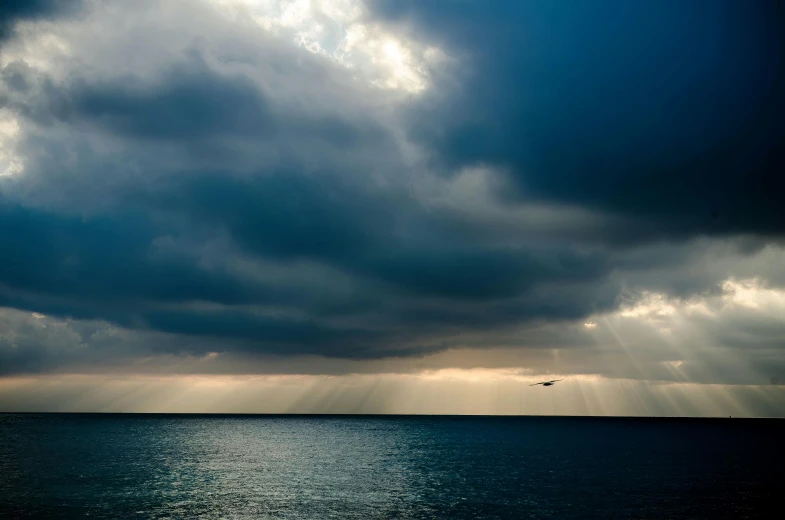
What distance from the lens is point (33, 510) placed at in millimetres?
56906

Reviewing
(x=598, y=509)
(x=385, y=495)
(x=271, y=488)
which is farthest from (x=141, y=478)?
(x=598, y=509)

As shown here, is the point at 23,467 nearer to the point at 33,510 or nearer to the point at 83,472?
the point at 83,472

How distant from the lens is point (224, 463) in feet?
356

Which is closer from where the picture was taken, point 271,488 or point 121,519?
point 121,519

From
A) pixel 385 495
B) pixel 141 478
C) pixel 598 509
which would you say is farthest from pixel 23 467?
pixel 598 509

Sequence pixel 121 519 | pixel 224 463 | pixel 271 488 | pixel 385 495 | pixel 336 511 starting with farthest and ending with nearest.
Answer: pixel 224 463, pixel 271 488, pixel 385 495, pixel 336 511, pixel 121 519

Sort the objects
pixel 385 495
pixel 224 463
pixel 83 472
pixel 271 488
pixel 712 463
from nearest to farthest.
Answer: pixel 385 495 → pixel 271 488 → pixel 83 472 → pixel 224 463 → pixel 712 463

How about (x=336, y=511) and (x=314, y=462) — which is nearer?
(x=336, y=511)

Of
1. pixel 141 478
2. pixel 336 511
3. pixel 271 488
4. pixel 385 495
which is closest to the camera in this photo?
pixel 336 511

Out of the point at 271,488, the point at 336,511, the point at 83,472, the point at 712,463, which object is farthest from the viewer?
the point at 712,463

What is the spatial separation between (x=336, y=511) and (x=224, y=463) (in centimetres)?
5757

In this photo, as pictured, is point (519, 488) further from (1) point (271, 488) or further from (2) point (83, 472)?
(2) point (83, 472)

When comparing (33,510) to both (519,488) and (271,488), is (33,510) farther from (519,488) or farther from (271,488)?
(519,488)

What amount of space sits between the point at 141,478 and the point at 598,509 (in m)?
64.7
